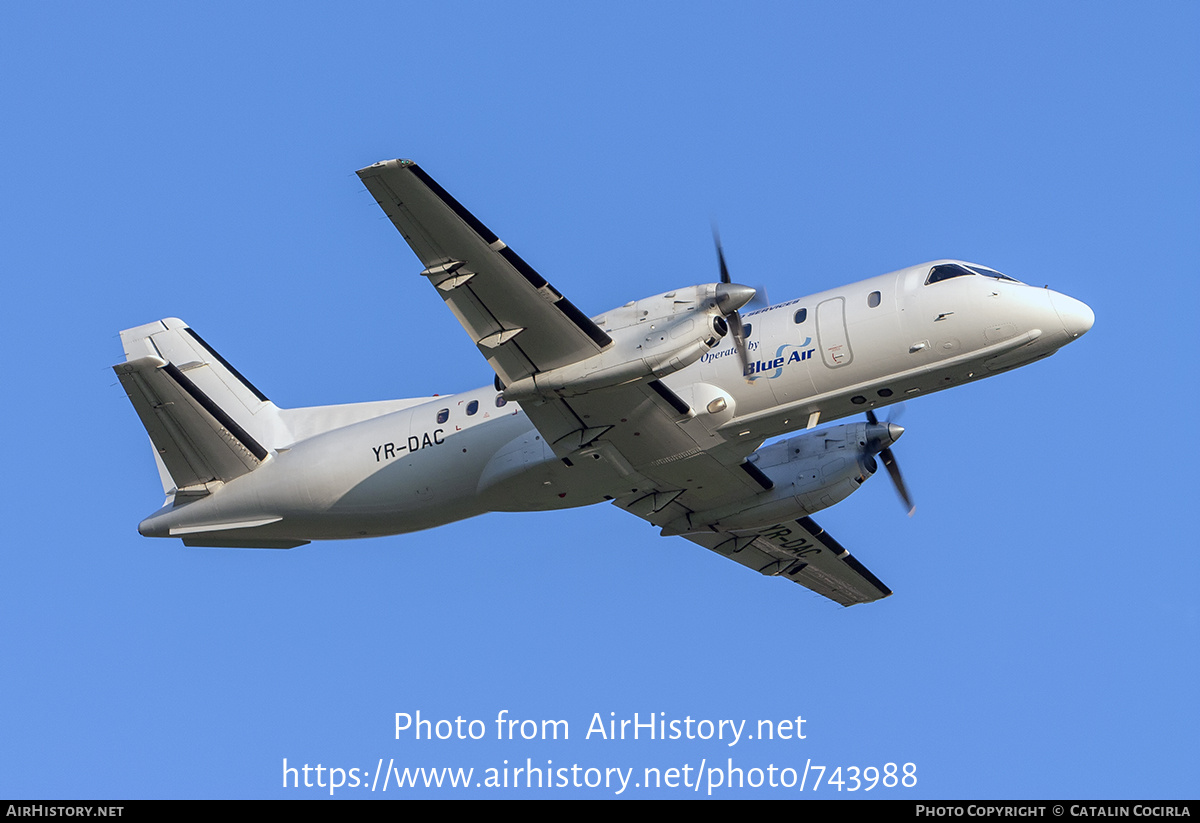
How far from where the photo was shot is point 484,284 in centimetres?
1667

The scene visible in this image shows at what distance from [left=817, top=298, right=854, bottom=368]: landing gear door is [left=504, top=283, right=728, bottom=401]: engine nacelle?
1.56 m

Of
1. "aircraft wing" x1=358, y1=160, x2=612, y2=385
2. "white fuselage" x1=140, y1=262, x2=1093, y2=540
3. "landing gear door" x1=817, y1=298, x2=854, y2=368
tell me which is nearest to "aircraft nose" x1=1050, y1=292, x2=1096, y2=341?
"white fuselage" x1=140, y1=262, x2=1093, y2=540

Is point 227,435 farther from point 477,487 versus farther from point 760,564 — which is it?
point 760,564

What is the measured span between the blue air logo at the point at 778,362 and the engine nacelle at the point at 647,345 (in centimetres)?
121

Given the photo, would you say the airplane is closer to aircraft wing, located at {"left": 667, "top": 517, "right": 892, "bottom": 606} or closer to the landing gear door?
the landing gear door

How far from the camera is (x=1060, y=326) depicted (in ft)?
56.6

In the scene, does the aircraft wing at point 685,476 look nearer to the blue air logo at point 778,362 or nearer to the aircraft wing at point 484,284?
the aircraft wing at point 484,284

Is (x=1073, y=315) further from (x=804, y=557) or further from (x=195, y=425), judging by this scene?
(x=195, y=425)

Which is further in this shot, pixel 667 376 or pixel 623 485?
pixel 623 485

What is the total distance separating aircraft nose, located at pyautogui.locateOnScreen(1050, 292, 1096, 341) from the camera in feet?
56.7

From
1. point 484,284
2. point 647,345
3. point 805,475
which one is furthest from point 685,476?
point 484,284

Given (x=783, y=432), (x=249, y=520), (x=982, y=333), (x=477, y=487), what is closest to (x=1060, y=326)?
(x=982, y=333)

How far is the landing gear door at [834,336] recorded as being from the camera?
17.5m

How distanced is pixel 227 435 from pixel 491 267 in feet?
20.7
